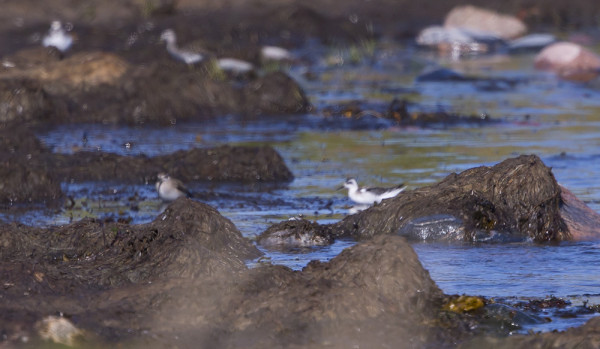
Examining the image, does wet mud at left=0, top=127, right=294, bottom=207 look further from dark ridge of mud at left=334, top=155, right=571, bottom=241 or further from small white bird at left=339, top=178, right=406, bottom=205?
dark ridge of mud at left=334, top=155, right=571, bottom=241

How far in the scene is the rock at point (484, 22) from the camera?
31.6 metres

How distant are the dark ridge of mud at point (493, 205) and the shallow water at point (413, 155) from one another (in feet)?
0.75

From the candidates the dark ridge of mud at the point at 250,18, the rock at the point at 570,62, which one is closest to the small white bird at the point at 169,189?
the rock at the point at 570,62

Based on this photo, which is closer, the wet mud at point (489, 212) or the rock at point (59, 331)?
the rock at point (59, 331)

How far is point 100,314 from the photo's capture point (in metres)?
6.52

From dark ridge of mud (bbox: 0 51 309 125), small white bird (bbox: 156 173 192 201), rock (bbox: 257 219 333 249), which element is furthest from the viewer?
dark ridge of mud (bbox: 0 51 309 125)

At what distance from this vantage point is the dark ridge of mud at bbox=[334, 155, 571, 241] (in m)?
9.53

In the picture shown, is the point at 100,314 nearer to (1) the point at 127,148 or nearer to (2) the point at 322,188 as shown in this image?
(2) the point at 322,188

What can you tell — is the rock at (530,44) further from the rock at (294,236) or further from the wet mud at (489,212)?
the rock at (294,236)

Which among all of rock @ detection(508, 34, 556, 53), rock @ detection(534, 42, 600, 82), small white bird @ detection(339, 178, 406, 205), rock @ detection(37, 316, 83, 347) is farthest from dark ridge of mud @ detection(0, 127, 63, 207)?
rock @ detection(508, 34, 556, 53)

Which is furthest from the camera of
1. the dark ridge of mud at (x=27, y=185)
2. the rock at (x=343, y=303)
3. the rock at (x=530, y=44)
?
the rock at (x=530, y=44)

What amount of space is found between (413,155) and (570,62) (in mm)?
10259

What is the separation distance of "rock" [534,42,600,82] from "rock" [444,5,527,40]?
6626 mm

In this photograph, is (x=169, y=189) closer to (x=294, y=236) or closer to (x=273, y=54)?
(x=294, y=236)
